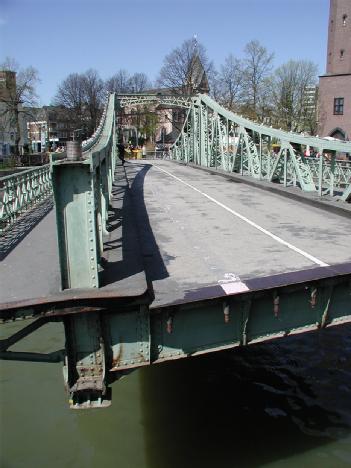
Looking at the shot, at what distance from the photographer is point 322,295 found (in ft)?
19.8

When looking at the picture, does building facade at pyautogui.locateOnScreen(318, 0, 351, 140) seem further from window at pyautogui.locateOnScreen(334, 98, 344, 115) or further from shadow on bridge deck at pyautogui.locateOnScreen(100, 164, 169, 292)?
shadow on bridge deck at pyautogui.locateOnScreen(100, 164, 169, 292)

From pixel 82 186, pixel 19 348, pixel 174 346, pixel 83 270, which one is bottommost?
pixel 19 348

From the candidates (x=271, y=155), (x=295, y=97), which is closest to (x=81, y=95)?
(x=295, y=97)

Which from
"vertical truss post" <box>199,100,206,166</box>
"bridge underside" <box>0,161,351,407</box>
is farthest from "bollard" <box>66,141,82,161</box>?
"vertical truss post" <box>199,100,206,166</box>

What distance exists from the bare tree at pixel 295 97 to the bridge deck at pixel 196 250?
4505 cm

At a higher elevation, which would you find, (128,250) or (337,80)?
(337,80)

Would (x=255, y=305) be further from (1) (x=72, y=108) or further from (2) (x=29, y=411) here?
(1) (x=72, y=108)

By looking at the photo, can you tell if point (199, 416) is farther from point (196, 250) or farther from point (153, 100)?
Result: point (153, 100)

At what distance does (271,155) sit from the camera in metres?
17.8

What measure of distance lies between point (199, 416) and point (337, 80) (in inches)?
2197

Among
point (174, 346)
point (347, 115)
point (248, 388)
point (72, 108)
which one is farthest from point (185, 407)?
point (72, 108)

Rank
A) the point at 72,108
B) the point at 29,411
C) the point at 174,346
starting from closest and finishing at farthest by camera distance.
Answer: the point at 174,346, the point at 29,411, the point at 72,108

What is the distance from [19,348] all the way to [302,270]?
23.2ft

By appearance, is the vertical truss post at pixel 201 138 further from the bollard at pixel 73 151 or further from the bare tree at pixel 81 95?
the bare tree at pixel 81 95
